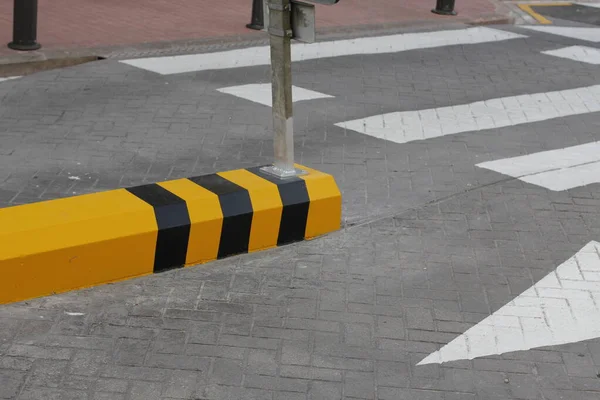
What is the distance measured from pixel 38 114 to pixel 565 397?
596cm

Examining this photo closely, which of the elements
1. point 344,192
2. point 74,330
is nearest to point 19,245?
point 74,330

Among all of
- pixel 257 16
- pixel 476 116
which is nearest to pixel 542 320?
pixel 476 116

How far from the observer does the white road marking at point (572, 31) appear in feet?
49.8

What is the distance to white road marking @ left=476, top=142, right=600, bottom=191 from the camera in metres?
8.63

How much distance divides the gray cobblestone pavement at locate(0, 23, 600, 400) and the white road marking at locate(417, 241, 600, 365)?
0.07 metres

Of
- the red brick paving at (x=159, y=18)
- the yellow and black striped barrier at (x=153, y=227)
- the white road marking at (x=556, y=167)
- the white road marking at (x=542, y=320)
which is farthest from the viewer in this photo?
the red brick paving at (x=159, y=18)

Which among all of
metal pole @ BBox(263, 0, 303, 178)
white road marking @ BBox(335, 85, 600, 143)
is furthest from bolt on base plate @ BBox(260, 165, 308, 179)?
white road marking @ BBox(335, 85, 600, 143)

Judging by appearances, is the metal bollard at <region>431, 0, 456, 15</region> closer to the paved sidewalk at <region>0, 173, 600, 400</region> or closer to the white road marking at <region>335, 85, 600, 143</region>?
the white road marking at <region>335, 85, 600, 143</region>

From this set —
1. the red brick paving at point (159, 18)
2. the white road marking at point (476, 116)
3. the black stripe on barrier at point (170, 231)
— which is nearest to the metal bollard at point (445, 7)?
the red brick paving at point (159, 18)

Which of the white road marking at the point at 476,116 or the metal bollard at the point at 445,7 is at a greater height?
the metal bollard at the point at 445,7

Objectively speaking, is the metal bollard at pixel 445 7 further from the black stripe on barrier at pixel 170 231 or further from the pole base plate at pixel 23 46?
the black stripe on barrier at pixel 170 231

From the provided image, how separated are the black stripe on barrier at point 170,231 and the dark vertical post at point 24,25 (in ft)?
18.2

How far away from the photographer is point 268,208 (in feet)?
22.7

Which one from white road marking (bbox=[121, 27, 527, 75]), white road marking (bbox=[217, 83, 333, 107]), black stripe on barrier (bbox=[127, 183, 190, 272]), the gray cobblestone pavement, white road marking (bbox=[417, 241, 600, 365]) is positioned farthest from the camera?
white road marking (bbox=[121, 27, 527, 75])
